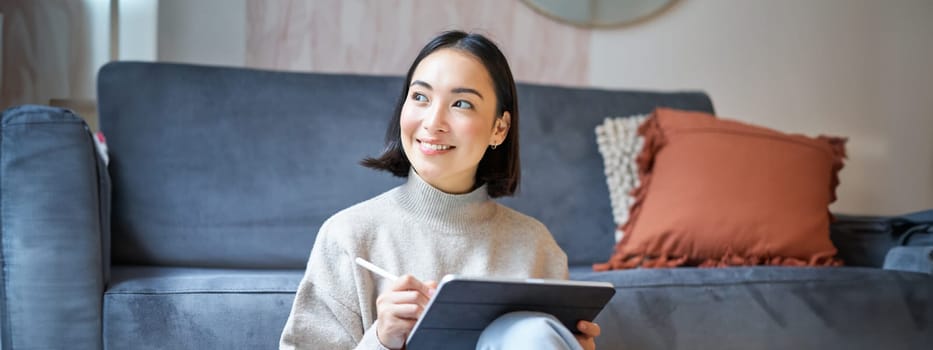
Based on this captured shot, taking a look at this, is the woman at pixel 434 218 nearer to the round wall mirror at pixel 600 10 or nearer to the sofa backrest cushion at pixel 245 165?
the sofa backrest cushion at pixel 245 165

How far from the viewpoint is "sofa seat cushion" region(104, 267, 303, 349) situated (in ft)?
4.94

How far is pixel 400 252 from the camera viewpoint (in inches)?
47.2

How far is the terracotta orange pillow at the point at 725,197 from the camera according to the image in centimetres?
201

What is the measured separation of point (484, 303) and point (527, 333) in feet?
0.21

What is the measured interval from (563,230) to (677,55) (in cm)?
108

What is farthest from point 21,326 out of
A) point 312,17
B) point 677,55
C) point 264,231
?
point 677,55

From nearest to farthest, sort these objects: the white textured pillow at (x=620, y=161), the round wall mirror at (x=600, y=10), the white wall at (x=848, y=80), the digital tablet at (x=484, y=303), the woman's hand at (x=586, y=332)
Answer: the digital tablet at (x=484, y=303), the woman's hand at (x=586, y=332), the white textured pillow at (x=620, y=161), the round wall mirror at (x=600, y=10), the white wall at (x=848, y=80)

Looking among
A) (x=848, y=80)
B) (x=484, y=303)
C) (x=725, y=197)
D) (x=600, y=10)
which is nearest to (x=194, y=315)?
(x=484, y=303)

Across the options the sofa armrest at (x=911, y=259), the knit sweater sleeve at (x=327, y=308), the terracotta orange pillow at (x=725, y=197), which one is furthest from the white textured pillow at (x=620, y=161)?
the knit sweater sleeve at (x=327, y=308)

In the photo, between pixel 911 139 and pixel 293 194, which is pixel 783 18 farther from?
pixel 293 194

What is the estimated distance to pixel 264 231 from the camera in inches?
77.4

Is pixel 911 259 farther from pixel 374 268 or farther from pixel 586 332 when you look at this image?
pixel 374 268

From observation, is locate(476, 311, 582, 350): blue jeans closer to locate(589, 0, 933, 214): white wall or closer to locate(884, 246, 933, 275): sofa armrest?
locate(884, 246, 933, 275): sofa armrest

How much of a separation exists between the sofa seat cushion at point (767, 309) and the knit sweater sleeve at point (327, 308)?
0.59 metres
